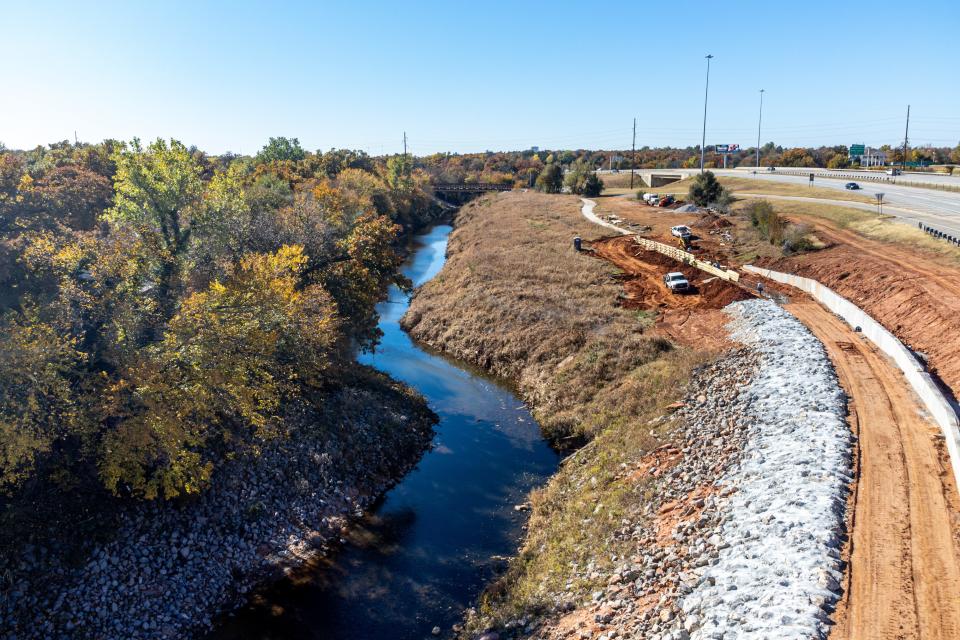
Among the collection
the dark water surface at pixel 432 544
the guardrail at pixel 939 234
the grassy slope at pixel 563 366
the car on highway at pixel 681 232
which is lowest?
the dark water surface at pixel 432 544

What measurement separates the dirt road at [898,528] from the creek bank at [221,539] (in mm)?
17085

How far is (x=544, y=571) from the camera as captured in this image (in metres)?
19.1

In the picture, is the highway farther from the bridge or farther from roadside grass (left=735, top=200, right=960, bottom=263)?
the bridge

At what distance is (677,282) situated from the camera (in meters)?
44.7

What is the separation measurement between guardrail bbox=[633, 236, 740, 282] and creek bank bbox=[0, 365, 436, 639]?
1085 inches

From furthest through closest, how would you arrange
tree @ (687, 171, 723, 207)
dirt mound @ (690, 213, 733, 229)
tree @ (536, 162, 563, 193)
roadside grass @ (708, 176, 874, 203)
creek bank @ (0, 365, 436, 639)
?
tree @ (536, 162, 563, 193) → tree @ (687, 171, 723, 207) → roadside grass @ (708, 176, 874, 203) → dirt mound @ (690, 213, 733, 229) → creek bank @ (0, 365, 436, 639)

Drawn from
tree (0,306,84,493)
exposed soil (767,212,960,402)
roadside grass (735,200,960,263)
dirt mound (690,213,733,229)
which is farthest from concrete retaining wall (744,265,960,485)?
tree (0,306,84,493)

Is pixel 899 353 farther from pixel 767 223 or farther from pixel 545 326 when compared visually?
pixel 767 223

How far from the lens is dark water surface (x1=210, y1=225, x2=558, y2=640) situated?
18.9m

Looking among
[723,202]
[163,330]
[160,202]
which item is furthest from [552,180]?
[163,330]

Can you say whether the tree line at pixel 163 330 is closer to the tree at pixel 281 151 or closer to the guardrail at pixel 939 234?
the guardrail at pixel 939 234

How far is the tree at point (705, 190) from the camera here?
78.9 metres

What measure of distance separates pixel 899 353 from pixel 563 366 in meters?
16.1

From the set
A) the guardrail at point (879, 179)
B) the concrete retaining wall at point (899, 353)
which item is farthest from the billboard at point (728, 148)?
the concrete retaining wall at point (899, 353)
